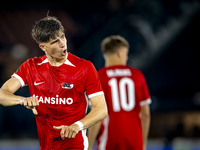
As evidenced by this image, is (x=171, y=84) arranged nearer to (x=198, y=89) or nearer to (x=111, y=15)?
(x=198, y=89)

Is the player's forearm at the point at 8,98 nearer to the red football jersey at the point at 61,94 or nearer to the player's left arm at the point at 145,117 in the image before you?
the red football jersey at the point at 61,94

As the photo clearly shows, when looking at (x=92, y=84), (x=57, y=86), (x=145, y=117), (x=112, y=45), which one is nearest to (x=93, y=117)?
(x=92, y=84)

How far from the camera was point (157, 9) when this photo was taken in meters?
14.7

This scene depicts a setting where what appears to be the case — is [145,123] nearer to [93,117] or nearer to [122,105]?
[122,105]

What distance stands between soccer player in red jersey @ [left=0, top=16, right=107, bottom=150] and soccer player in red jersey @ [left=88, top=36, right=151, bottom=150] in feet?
3.93

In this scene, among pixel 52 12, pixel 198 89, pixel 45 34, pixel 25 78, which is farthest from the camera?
pixel 52 12

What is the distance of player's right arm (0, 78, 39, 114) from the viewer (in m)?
2.48

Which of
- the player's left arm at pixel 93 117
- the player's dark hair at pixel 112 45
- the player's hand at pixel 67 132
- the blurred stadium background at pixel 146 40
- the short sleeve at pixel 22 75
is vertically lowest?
the player's hand at pixel 67 132

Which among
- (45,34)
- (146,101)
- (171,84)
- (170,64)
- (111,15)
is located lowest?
(146,101)

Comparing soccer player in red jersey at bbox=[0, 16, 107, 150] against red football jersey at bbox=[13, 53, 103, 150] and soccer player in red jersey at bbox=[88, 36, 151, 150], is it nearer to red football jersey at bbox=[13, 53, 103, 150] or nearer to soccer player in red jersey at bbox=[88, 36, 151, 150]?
red football jersey at bbox=[13, 53, 103, 150]

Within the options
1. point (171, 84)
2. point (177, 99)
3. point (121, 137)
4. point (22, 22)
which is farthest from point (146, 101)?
point (22, 22)

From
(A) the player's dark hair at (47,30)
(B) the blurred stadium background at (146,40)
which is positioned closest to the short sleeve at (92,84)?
(A) the player's dark hair at (47,30)

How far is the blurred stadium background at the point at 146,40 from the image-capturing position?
496 inches

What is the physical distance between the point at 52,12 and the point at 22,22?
5.48 ft
